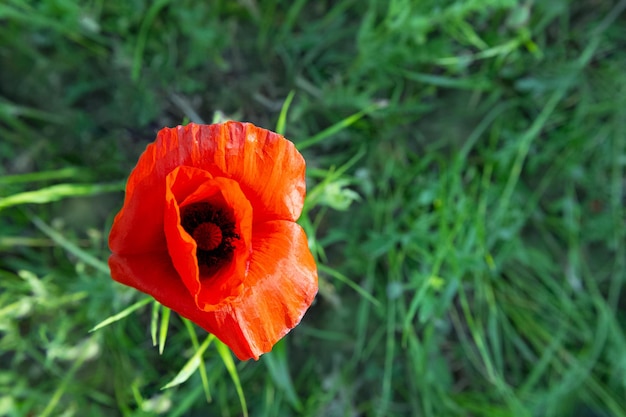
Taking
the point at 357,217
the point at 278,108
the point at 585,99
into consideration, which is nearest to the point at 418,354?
the point at 357,217

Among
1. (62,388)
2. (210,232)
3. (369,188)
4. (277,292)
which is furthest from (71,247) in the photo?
(369,188)

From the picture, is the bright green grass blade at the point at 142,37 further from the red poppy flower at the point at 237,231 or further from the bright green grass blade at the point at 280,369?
the bright green grass blade at the point at 280,369

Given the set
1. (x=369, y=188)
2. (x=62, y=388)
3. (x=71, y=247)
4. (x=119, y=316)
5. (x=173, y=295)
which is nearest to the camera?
(x=173, y=295)

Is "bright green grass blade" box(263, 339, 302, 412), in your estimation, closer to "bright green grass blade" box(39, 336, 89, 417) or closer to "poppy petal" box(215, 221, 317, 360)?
"bright green grass blade" box(39, 336, 89, 417)

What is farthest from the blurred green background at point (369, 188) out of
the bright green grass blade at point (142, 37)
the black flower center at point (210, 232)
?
the black flower center at point (210, 232)

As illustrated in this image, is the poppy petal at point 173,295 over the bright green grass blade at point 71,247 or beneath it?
over

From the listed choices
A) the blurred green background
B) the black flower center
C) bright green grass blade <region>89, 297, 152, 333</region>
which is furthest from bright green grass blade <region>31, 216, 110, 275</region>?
the black flower center

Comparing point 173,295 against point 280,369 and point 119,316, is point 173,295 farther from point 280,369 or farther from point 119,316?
point 280,369
